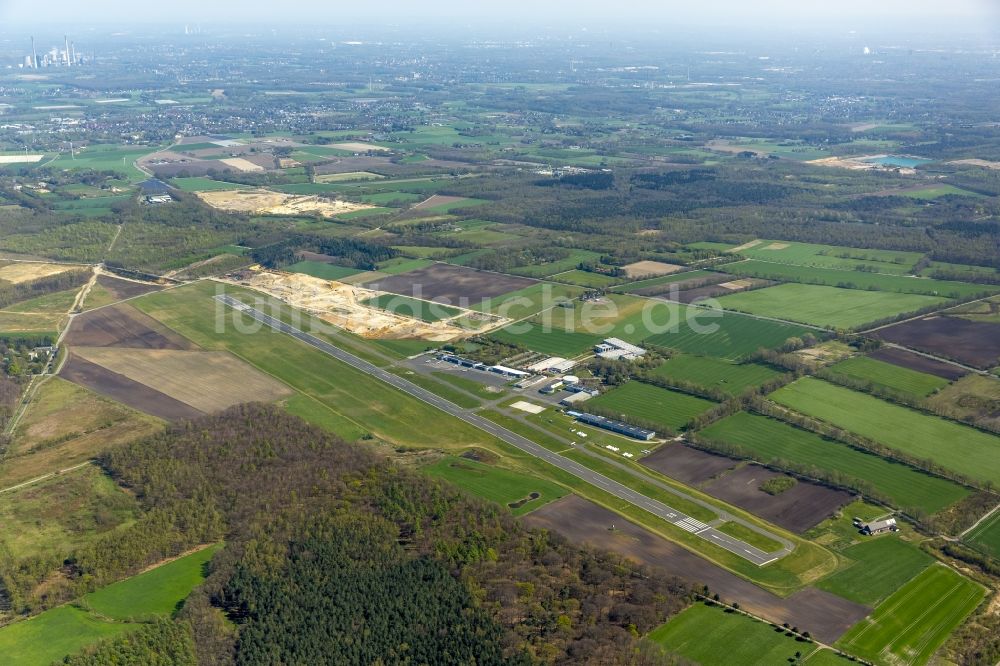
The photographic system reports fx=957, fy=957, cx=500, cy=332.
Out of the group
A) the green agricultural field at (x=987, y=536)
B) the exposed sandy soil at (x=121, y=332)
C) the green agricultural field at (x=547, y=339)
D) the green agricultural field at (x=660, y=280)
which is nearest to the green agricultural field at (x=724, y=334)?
the green agricultural field at (x=547, y=339)

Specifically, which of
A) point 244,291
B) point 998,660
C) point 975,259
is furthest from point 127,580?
point 975,259

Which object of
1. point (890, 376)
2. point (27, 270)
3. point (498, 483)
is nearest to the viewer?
point (498, 483)

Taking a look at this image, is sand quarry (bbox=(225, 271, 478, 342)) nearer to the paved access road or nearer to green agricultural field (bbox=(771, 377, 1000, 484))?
the paved access road

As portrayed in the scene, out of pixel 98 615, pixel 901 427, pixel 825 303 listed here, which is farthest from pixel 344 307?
pixel 901 427

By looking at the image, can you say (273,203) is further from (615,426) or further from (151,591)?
(151,591)

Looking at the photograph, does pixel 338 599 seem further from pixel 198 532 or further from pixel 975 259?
pixel 975 259
